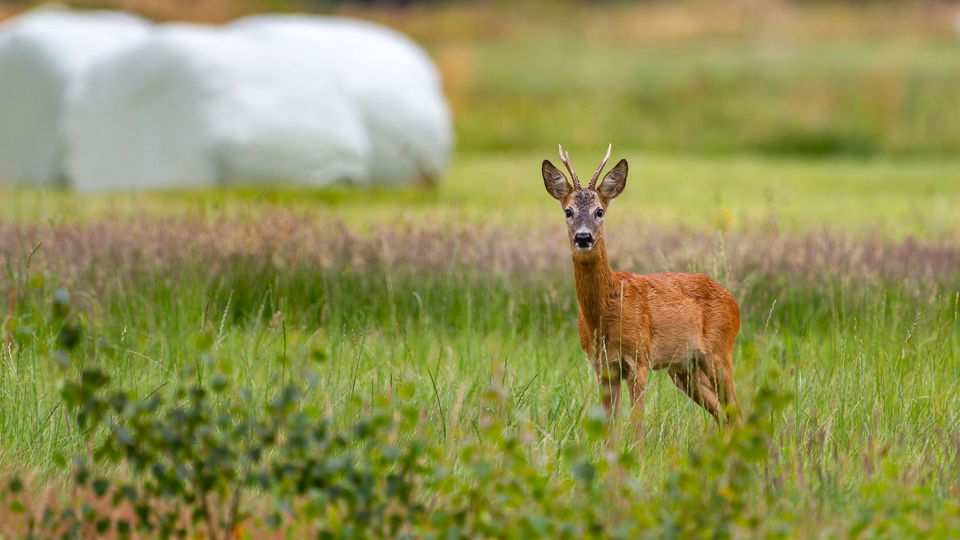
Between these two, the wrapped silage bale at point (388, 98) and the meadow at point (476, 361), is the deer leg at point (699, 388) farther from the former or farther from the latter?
the wrapped silage bale at point (388, 98)

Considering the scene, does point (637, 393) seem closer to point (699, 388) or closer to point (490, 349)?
point (699, 388)

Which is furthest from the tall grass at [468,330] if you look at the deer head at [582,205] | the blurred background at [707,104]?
the blurred background at [707,104]

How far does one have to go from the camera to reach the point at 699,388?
5.32 m

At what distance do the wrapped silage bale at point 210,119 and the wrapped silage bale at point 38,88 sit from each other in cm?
67

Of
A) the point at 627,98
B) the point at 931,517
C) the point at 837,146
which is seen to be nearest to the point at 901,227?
the point at 931,517

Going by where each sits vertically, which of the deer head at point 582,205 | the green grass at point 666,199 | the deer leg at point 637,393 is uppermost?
the deer head at point 582,205

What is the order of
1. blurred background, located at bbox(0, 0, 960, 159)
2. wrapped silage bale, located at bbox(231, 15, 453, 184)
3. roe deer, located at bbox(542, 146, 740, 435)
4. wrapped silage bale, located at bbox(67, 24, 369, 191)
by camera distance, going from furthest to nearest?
blurred background, located at bbox(0, 0, 960, 159)
wrapped silage bale, located at bbox(231, 15, 453, 184)
wrapped silage bale, located at bbox(67, 24, 369, 191)
roe deer, located at bbox(542, 146, 740, 435)

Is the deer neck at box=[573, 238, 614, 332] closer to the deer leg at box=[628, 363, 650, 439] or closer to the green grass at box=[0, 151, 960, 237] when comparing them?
the deer leg at box=[628, 363, 650, 439]

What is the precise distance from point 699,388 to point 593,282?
58 centimetres

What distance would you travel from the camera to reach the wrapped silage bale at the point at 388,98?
49.6ft

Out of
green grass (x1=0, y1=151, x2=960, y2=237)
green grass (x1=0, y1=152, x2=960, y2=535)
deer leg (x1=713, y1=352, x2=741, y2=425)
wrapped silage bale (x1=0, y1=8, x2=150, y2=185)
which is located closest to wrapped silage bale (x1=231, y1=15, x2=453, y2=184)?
green grass (x1=0, y1=151, x2=960, y2=237)

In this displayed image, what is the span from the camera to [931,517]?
416cm

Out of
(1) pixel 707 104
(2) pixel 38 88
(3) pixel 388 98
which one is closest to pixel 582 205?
(3) pixel 388 98

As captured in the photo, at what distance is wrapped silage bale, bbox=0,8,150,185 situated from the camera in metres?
15.6
